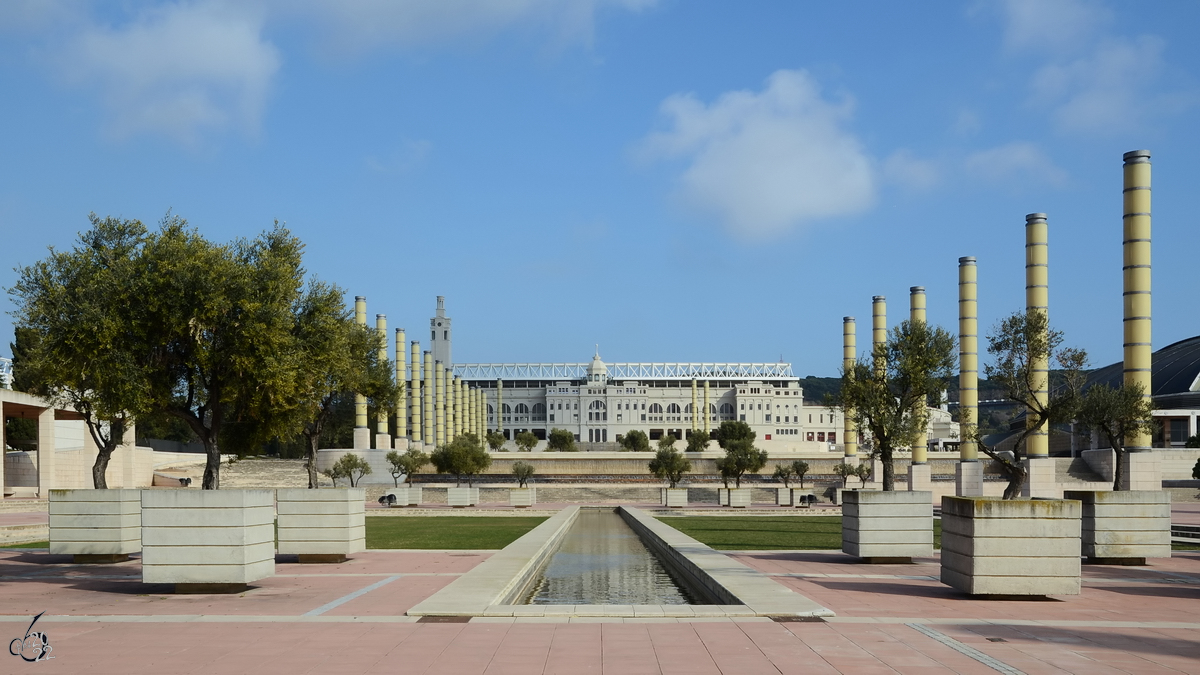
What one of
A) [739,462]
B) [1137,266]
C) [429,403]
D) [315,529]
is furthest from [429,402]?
[315,529]

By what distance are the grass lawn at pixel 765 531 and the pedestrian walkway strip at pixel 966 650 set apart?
281 inches

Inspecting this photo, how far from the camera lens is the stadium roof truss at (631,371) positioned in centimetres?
16575

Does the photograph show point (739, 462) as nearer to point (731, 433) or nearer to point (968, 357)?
point (968, 357)

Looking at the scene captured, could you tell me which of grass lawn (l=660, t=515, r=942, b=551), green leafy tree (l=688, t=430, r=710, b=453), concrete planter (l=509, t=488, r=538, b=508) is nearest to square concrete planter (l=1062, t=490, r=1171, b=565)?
grass lawn (l=660, t=515, r=942, b=551)

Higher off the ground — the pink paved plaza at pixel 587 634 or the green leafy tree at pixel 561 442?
the pink paved plaza at pixel 587 634

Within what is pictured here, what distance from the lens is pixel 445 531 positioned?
26.0 meters

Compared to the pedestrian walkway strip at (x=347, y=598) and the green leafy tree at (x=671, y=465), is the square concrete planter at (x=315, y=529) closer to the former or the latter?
the pedestrian walkway strip at (x=347, y=598)

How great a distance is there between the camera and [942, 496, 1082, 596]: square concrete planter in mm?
11562

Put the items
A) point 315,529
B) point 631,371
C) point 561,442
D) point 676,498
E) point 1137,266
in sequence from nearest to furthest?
point 315,529 → point 1137,266 → point 676,498 → point 561,442 → point 631,371

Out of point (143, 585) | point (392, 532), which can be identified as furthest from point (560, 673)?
point (392, 532)

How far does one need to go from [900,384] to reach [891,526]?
1183 cm

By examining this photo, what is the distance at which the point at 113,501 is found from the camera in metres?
16.1

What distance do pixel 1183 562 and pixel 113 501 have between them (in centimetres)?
1677

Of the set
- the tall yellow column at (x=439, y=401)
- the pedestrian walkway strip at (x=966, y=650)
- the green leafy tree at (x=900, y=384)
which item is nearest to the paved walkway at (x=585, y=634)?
the pedestrian walkway strip at (x=966, y=650)
